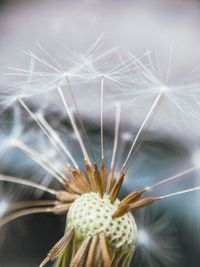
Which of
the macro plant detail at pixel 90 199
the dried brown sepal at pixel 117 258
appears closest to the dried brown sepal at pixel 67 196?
the macro plant detail at pixel 90 199

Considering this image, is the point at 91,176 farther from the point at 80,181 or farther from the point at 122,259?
the point at 122,259

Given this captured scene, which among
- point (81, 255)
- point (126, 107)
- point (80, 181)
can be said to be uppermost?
point (126, 107)

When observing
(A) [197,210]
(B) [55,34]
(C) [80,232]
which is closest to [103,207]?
(C) [80,232]

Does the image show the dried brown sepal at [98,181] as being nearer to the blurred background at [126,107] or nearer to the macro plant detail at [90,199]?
the macro plant detail at [90,199]

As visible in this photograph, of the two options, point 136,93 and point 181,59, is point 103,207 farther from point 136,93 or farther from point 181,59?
point 181,59

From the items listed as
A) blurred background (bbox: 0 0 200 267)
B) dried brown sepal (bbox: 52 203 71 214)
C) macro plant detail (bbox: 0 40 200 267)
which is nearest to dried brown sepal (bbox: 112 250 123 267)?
macro plant detail (bbox: 0 40 200 267)

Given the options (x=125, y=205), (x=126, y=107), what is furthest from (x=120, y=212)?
(x=126, y=107)

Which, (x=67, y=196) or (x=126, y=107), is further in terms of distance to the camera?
(x=126, y=107)
